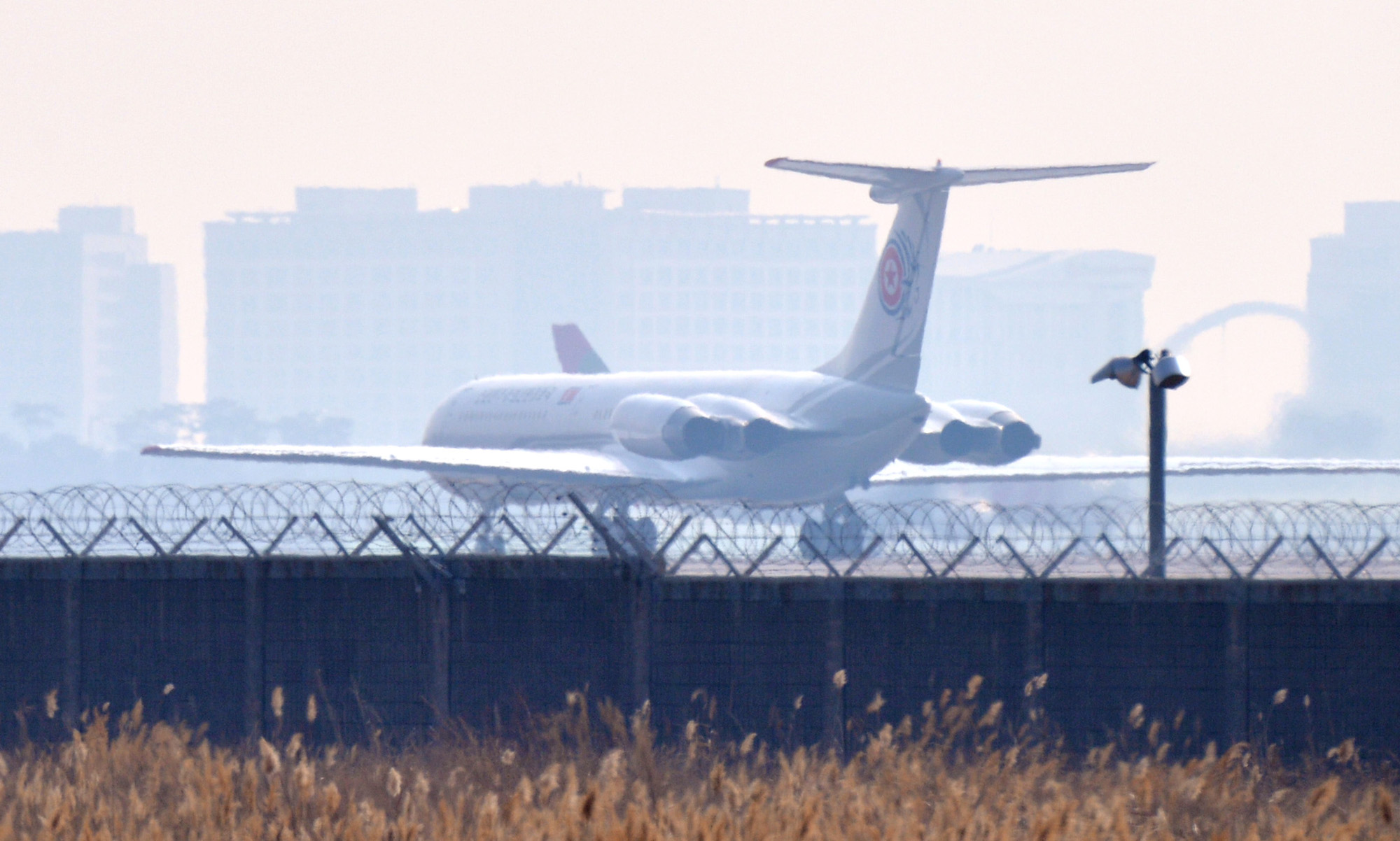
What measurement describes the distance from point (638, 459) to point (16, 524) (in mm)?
29585

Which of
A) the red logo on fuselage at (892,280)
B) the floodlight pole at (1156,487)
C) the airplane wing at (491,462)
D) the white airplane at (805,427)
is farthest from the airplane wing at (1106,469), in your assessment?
the floodlight pole at (1156,487)

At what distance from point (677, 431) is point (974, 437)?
8.25 meters

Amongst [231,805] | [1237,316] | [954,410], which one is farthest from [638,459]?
[1237,316]

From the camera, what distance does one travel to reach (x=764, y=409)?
49.0 meters

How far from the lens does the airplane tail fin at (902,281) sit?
48156 millimetres

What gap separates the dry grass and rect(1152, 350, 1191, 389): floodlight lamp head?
188 inches

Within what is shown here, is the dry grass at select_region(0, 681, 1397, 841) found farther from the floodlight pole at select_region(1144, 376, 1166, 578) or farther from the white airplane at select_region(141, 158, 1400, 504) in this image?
the white airplane at select_region(141, 158, 1400, 504)

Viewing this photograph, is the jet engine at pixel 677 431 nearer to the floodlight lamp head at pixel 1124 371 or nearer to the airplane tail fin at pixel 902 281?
the airplane tail fin at pixel 902 281

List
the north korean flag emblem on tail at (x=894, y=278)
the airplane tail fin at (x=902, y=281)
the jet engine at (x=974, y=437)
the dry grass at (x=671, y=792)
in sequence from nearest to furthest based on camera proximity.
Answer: the dry grass at (x=671, y=792)
the airplane tail fin at (x=902, y=281)
the north korean flag emblem on tail at (x=894, y=278)
the jet engine at (x=974, y=437)

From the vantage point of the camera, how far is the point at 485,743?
19.8 m

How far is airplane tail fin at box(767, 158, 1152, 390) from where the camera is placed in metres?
48.2

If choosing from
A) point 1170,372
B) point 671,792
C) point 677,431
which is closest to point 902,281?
point 677,431

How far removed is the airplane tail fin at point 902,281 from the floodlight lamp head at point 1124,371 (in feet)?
75.6

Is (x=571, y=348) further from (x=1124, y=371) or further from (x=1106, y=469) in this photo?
(x=1124, y=371)
